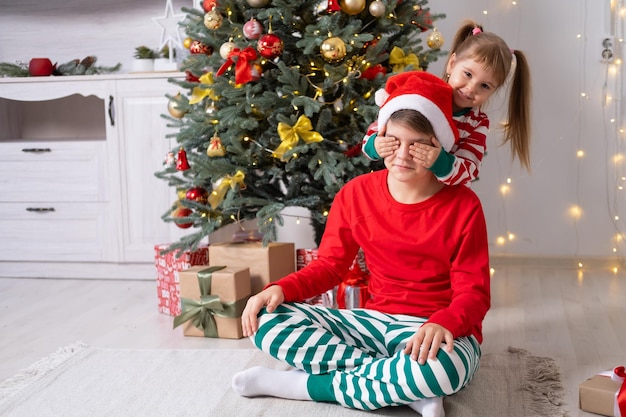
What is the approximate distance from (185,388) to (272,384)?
25cm

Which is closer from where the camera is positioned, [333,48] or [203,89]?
[333,48]

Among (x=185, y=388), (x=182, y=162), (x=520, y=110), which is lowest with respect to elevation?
(x=185, y=388)

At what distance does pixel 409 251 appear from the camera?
169 cm

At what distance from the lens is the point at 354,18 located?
2297mm

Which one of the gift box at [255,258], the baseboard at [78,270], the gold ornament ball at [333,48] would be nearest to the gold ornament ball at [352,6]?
the gold ornament ball at [333,48]

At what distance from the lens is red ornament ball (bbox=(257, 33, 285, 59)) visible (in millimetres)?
2186

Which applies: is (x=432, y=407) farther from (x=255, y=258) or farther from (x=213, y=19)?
(x=213, y=19)

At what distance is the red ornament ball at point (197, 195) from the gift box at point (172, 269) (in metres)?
0.18

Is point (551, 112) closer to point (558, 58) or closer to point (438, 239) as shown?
point (558, 58)

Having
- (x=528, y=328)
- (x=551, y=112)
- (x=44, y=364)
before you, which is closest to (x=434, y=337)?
(x=528, y=328)

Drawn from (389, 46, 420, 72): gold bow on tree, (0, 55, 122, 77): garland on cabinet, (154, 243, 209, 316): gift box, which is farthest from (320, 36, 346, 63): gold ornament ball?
(0, 55, 122, 77): garland on cabinet

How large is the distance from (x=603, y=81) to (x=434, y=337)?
1.99 m

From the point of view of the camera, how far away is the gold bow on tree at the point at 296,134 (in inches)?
87.6

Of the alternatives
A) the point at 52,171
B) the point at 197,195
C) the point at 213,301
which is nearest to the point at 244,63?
the point at 197,195
